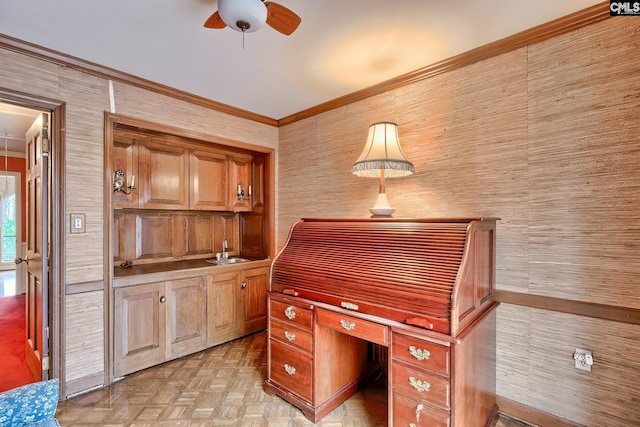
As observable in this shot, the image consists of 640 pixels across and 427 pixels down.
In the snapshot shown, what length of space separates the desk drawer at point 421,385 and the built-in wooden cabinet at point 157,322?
6.66 ft

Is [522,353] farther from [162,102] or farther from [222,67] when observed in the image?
[162,102]

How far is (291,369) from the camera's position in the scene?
2068 millimetres

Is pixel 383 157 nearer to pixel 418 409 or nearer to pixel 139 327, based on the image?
pixel 418 409

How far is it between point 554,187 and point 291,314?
183 cm

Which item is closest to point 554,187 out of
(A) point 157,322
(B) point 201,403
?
(B) point 201,403

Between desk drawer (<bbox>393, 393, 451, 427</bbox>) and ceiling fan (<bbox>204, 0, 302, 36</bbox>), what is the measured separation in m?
1.98

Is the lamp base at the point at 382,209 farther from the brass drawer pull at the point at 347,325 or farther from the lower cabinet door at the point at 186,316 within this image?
the lower cabinet door at the point at 186,316

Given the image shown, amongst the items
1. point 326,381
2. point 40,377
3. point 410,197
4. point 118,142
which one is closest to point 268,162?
point 118,142

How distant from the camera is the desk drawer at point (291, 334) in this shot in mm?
1962

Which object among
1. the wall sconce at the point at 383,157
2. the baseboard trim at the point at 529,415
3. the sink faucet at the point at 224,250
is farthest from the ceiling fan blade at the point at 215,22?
the baseboard trim at the point at 529,415

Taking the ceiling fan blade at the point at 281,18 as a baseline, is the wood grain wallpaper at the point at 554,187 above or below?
below

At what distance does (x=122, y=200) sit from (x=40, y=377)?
149 centimetres

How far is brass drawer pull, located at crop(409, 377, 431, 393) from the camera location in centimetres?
147

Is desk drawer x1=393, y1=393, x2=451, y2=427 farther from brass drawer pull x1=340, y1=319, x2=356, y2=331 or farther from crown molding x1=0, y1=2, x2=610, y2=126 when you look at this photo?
crown molding x1=0, y1=2, x2=610, y2=126
